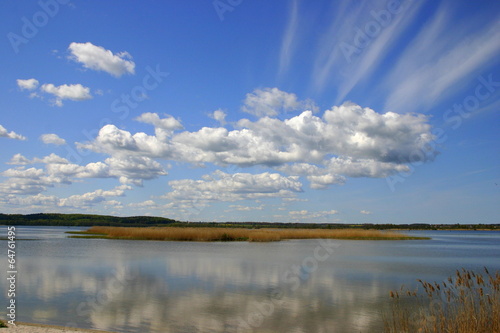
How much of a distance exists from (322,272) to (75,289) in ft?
38.0

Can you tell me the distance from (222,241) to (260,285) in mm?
30676

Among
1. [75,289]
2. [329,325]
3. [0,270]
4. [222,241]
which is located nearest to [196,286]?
[75,289]

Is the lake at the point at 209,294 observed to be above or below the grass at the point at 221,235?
Result: above

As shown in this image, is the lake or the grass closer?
the lake

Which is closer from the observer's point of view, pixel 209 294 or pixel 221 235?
pixel 209 294

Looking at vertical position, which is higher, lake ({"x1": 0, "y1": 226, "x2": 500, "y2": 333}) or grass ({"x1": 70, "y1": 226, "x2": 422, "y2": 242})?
lake ({"x1": 0, "y1": 226, "x2": 500, "y2": 333})

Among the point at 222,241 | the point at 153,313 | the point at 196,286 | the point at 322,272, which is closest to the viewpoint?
the point at 153,313

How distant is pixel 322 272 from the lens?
20609mm

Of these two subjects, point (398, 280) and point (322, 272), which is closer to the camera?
point (398, 280)

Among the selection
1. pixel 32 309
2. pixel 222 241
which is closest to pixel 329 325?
pixel 32 309

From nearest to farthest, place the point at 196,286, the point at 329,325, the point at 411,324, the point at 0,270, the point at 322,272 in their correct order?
the point at 411,324 → the point at 329,325 → the point at 196,286 → the point at 0,270 → the point at 322,272

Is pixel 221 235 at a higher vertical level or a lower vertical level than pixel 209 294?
lower

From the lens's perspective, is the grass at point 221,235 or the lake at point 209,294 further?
the grass at point 221,235

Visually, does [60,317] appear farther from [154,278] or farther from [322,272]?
[322,272]
